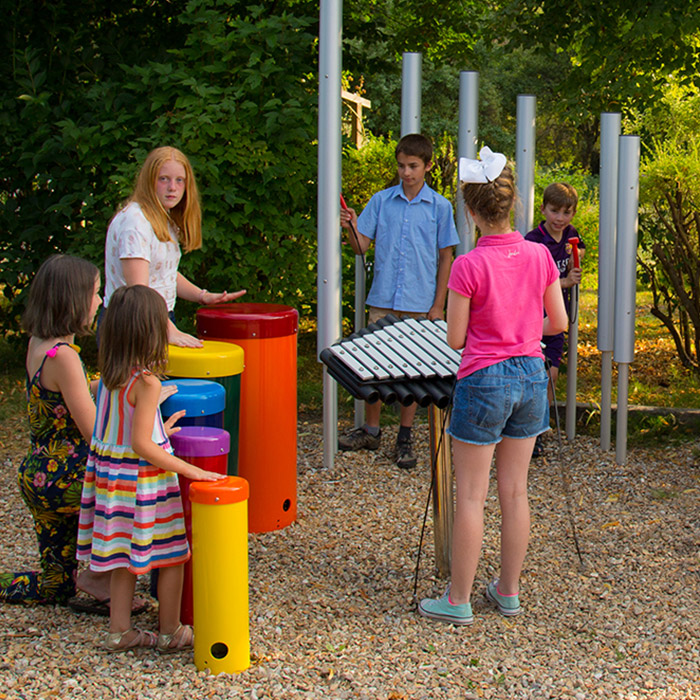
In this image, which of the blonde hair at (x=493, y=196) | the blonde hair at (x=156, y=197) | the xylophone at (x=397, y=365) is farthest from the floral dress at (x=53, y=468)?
the blonde hair at (x=493, y=196)

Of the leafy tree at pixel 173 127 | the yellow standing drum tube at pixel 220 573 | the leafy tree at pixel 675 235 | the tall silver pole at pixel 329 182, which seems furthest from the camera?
the leafy tree at pixel 675 235

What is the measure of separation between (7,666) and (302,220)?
366cm

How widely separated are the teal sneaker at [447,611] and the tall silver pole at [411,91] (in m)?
3.07

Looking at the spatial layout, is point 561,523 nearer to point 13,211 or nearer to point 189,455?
point 189,455

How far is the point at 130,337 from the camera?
9.69 feet

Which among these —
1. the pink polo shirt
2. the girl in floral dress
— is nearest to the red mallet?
the pink polo shirt

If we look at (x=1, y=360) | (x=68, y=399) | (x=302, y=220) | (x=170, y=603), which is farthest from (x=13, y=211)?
(x=170, y=603)

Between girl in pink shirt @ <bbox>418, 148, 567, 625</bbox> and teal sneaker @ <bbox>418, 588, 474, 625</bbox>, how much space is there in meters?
0.12

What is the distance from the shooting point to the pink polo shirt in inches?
123

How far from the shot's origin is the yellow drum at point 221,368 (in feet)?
12.3

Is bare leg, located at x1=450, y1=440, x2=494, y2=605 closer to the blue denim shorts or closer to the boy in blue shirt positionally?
the blue denim shorts

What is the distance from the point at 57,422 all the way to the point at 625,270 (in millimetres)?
3420

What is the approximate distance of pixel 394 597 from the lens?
368 cm

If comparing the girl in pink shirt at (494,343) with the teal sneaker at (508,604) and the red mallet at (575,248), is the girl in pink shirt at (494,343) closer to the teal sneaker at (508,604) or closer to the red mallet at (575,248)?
the teal sneaker at (508,604)
